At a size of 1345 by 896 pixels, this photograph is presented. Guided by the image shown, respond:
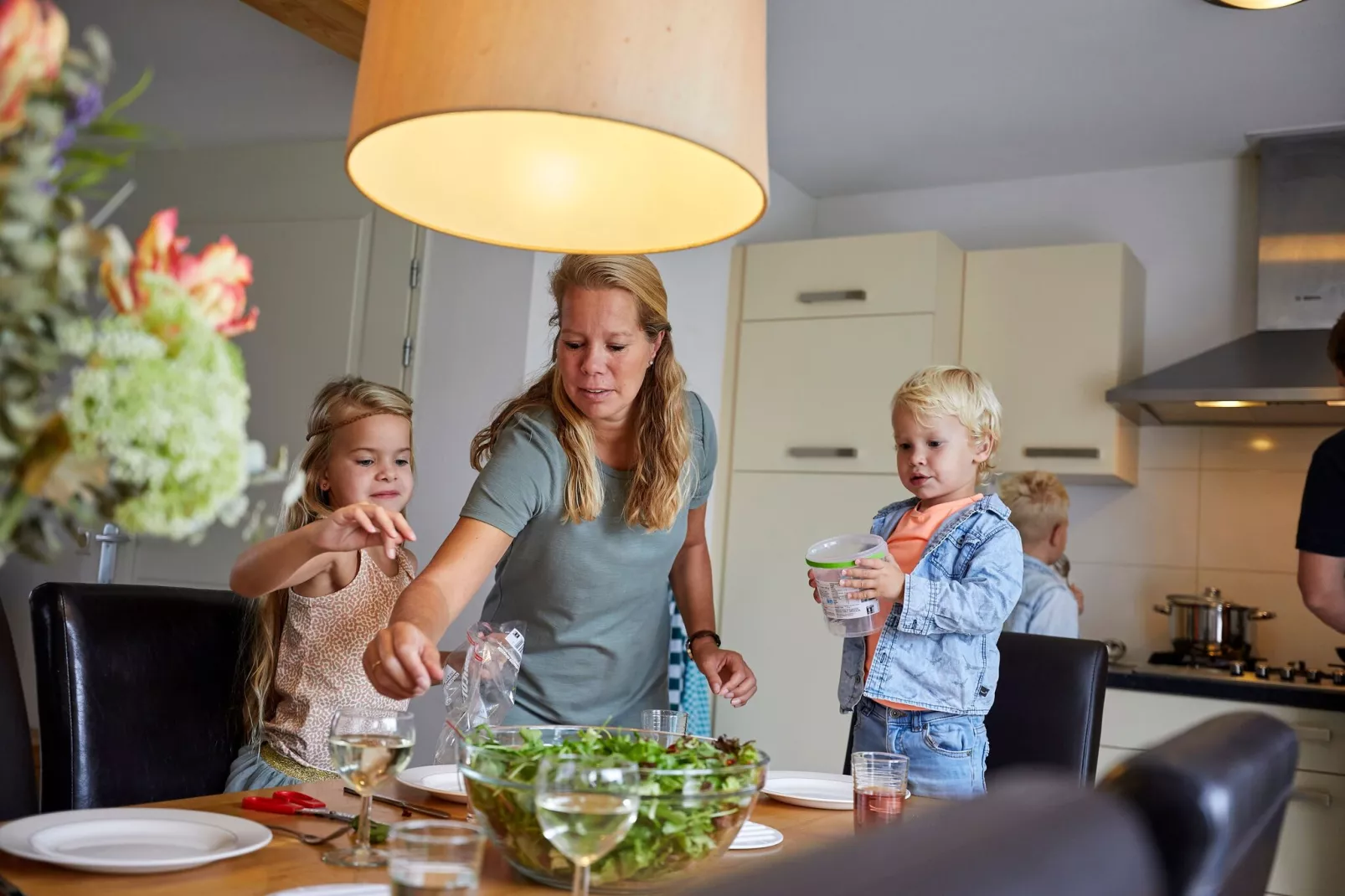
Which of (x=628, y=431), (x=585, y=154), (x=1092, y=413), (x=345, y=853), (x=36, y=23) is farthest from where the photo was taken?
(x=1092, y=413)

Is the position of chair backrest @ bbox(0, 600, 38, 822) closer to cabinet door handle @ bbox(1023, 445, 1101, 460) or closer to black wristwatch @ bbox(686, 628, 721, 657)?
black wristwatch @ bbox(686, 628, 721, 657)

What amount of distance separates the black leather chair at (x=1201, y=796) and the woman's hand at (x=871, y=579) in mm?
965

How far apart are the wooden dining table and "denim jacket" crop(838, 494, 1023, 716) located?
19.3 inches

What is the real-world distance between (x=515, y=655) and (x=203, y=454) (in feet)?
3.22

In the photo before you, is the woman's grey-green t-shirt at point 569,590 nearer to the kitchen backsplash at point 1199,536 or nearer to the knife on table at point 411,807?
the knife on table at point 411,807

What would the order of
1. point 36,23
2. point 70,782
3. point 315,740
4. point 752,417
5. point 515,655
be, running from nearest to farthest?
point 36,23 → point 70,782 → point 515,655 → point 315,740 → point 752,417

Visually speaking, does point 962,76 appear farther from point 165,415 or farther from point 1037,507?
point 165,415

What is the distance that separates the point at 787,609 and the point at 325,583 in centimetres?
204

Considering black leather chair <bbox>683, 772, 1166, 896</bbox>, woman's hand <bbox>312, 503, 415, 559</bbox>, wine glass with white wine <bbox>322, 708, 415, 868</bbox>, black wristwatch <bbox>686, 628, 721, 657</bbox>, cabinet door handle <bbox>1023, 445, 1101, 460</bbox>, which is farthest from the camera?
cabinet door handle <bbox>1023, 445, 1101, 460</bbox>

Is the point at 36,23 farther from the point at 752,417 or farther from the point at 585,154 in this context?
the point at 752,417

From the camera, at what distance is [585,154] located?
1209 millimetres

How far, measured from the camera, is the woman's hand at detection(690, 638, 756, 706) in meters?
1.63

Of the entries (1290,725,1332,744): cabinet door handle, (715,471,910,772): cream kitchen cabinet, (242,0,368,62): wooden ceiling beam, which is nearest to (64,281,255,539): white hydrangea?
(242,0,368,62): wooden ceiling beam

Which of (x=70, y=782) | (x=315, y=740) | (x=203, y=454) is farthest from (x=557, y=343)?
(x=203, y=454)
